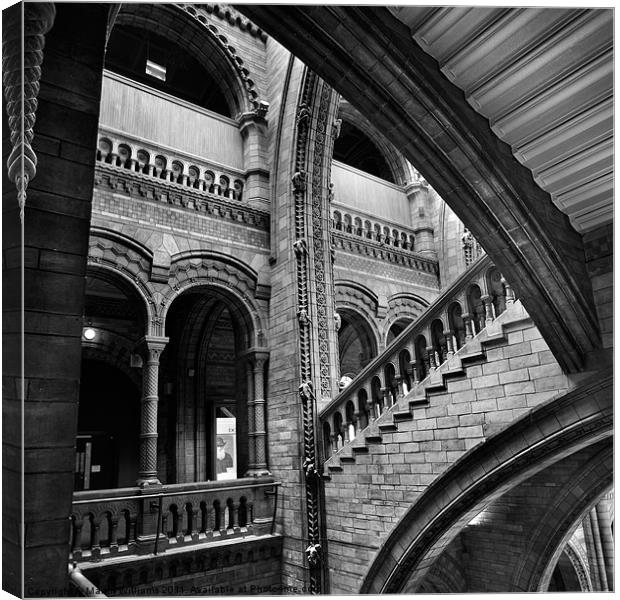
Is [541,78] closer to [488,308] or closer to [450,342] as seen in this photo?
[488,308]

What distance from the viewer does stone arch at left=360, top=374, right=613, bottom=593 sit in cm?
432

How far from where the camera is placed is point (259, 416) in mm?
8164

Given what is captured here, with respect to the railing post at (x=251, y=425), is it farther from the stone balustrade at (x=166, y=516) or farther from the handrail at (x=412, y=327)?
the handrail at (x=412, y=327)

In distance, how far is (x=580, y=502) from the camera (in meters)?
6.91

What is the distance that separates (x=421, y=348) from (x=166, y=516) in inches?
149

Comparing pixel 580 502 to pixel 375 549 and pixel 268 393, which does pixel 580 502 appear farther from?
pixel 268 393

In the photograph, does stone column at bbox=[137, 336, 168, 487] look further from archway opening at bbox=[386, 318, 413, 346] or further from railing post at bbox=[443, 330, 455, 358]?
archway opening at bbox=[386, 318, 413, 346]

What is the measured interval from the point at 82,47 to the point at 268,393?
21.9 feet

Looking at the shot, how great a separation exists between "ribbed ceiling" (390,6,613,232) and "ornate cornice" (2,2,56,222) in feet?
6.86

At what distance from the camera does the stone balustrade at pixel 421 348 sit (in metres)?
5.12

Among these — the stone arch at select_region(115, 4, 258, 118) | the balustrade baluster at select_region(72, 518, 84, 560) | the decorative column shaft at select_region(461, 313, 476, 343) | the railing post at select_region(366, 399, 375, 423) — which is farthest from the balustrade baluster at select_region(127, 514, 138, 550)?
the stone arch at select_region(115, 4, 258, 118)

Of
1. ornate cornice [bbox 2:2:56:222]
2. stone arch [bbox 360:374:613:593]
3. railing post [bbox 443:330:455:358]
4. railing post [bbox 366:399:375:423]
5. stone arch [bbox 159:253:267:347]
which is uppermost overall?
stone arch [bbox 159:253:267:347]

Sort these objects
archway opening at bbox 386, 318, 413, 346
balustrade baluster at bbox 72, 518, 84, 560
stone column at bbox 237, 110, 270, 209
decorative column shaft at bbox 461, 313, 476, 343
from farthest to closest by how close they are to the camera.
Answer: archway opening at bbox 386, 318, 413, 346 → stone column at bbox 237, 110, 270, 209 → balustrade baluster at bbox 72, 518, 84, 560 → decorative column shaft at bbox 461, 313, 476, 343

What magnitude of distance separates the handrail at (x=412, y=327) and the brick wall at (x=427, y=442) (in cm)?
65
